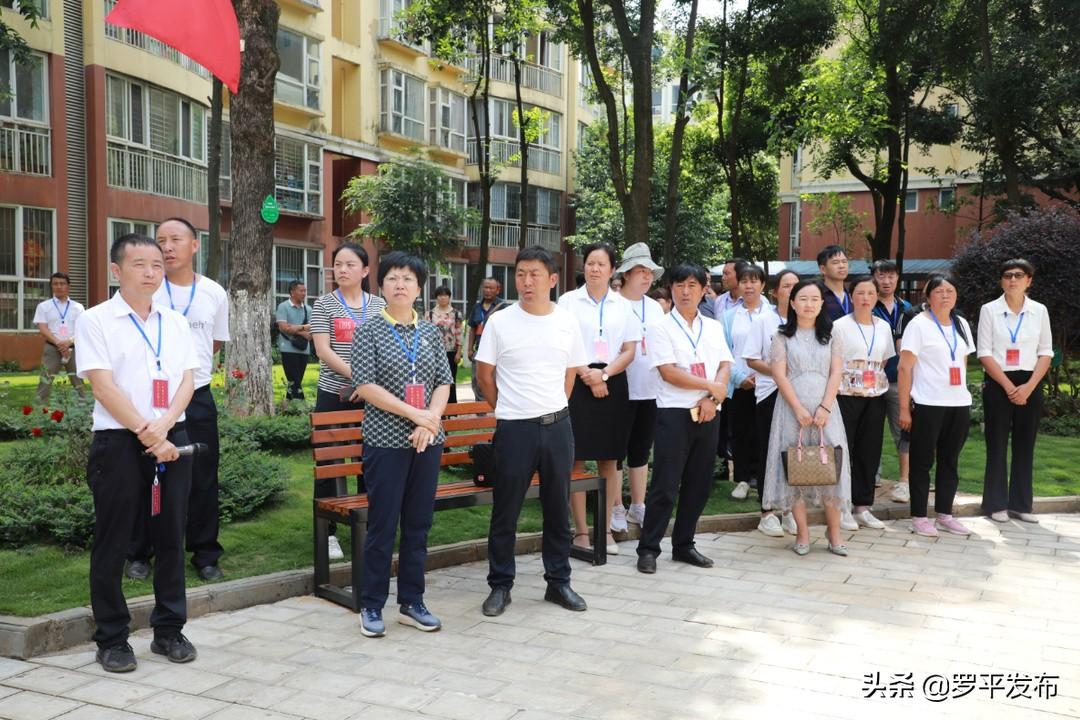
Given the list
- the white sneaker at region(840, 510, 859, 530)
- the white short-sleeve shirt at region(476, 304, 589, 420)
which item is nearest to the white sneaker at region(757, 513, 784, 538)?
the white sneaker at region(840, 510, 859, 530)

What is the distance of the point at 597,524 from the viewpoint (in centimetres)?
680

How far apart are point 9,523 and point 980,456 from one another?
31.8 ft

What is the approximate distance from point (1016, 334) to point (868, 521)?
6.63 feet

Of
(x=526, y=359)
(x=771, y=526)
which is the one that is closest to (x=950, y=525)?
(x=771, y=526)

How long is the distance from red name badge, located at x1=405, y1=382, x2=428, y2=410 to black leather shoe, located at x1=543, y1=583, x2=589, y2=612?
58.0 inches

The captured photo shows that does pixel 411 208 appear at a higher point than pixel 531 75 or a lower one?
lower

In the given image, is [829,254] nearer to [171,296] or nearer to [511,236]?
[171,296]

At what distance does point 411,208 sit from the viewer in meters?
26.0

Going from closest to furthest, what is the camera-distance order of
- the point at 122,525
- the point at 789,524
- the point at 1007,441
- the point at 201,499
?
the point at 122,525
the point at 201,499
the point at 789,524
the point at 1007,441

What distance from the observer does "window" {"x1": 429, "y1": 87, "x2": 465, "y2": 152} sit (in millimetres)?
34188

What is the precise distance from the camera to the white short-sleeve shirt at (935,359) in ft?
25.6

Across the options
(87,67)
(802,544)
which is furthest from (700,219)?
(802,544)

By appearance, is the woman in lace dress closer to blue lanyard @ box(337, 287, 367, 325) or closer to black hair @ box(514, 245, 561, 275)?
black hair @ box(514, 245, 561, 275)

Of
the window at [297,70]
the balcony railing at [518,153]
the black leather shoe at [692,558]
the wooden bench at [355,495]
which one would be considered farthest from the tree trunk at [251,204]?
the balcony railing at [518,153]
